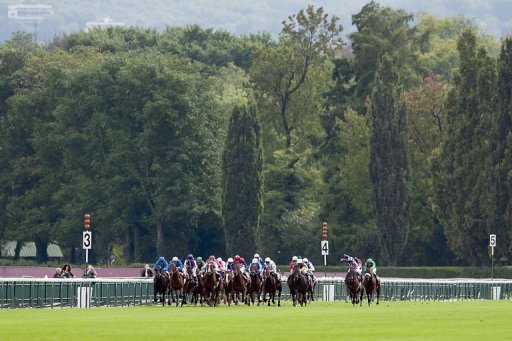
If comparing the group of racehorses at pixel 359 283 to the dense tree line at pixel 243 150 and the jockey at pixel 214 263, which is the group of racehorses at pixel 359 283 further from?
the dense tree line at pixel 243 150

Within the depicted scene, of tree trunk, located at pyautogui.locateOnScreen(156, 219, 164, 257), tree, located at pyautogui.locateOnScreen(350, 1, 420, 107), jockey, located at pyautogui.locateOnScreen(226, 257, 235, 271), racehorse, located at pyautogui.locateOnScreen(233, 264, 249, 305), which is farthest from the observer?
tree trunk, located at pyautogui.locateOnScreen(156, 219, 164, 257)

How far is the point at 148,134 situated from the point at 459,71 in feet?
71.5

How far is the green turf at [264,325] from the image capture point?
31.8 metres

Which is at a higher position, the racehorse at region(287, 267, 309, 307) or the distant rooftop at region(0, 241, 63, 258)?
the distant rooftop at region(0, 241, 63, 258)

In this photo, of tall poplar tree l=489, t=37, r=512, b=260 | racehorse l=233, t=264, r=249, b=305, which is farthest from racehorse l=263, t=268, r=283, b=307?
tall poplar tree l=489, t=37, r=512, b=260

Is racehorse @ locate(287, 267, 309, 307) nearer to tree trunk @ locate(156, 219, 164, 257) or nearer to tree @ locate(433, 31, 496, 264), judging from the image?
tree @ locate(433, 31, 496, 264)

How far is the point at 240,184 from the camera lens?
98875mm

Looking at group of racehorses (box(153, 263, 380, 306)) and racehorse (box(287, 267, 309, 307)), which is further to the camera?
racehorse (box(287, 267, 309, 307))

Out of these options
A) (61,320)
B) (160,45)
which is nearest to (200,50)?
(160,45)

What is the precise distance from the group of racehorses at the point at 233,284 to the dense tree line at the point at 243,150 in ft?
111

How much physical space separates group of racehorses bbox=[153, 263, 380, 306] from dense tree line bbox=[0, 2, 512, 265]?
111 feet

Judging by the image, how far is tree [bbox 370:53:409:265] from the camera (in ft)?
301

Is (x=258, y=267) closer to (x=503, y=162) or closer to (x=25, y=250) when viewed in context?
(x=503, y=162)

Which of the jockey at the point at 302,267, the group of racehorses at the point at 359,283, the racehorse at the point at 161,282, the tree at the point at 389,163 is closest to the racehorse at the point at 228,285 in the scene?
the racehorse at the point at 161,282
